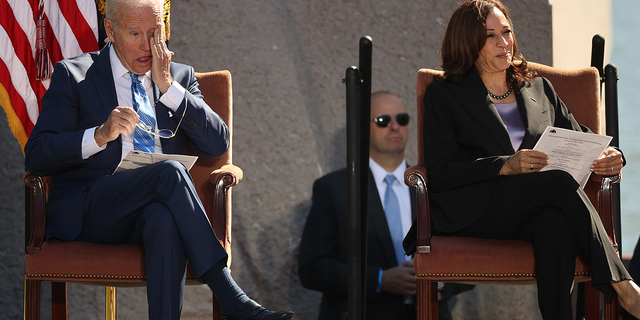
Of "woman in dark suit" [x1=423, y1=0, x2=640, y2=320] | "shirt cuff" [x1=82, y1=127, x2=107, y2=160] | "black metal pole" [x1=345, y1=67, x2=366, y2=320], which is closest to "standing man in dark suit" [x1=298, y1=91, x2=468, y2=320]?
"black metal pole" [x1=345, y1=67, x2=366, y2=320]

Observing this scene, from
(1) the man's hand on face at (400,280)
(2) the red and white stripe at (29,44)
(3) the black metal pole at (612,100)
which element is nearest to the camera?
(3) the black metal pole at (612,100)

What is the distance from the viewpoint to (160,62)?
2.21 m

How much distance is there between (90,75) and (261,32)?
133 centimetres

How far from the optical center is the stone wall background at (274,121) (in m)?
3.32

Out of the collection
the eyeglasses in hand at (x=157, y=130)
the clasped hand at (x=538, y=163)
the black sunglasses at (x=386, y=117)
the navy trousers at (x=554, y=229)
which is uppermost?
the black sunglasses at (x=386, y=117)

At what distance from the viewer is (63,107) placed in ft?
7.18

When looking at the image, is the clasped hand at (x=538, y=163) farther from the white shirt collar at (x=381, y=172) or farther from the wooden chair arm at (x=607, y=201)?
the white shirt collar at (x=381, y=172)

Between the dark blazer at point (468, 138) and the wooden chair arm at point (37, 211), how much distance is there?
1.30 m

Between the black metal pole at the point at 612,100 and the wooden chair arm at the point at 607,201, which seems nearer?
the wooden chair arm at the point at 607,201

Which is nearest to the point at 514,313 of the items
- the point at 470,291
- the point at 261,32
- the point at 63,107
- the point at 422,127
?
the point at 470,291

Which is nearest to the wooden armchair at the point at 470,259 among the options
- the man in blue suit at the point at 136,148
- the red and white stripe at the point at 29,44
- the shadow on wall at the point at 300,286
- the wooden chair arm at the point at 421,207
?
the wooden chair arm at the point at 421,207

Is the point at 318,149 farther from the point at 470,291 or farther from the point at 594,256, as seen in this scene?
the point at 594,256

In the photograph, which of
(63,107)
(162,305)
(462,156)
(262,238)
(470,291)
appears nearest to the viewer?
(162,305)

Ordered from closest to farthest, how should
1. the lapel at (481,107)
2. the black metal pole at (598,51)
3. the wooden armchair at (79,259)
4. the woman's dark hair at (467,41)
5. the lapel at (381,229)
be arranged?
1. the wooden armchair at (79,259)
2. the lapel at (481,107)
3. the woman's dark hair at (467,41)
4. the black metal pole at (598,51)
5. the lapel at (381,229)
